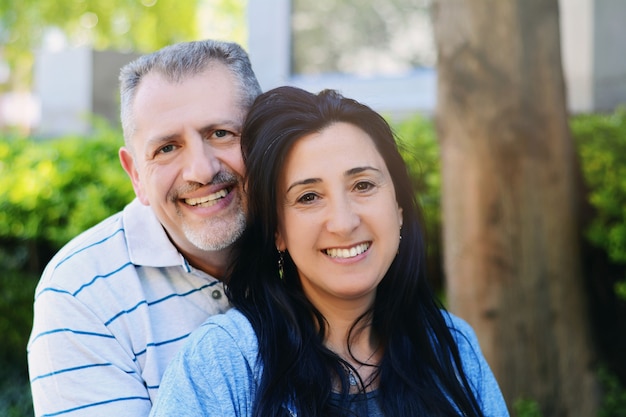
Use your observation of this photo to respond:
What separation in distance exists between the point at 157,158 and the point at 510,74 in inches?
83.2

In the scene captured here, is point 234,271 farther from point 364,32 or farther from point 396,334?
point 364,32

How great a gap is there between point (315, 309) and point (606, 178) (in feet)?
8.02

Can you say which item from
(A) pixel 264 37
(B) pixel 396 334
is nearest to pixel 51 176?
(A) pixel 264 37

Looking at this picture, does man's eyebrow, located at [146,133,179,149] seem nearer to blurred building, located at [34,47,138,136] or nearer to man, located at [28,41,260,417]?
man, located at [28,41,260,417]

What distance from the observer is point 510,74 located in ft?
13.1

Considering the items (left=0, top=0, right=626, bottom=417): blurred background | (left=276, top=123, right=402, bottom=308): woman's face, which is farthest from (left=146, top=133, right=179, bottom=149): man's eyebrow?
(left=0, top=0, right=626, bottom=417): blurred background

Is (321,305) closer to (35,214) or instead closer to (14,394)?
(35,214)

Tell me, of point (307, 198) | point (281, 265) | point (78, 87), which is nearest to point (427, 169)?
point (281, 265)

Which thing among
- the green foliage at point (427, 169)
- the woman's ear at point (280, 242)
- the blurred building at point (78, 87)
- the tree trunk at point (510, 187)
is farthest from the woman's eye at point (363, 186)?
the blurred building at point (78, 87)

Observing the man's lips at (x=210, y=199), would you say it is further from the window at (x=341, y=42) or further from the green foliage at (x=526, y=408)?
the window at (x=341, y=42)

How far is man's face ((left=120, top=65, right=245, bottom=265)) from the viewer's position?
248 cm

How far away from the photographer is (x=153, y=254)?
2549mm

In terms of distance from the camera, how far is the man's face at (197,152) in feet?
8.13

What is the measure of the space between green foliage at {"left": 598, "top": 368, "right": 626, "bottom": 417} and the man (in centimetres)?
269
